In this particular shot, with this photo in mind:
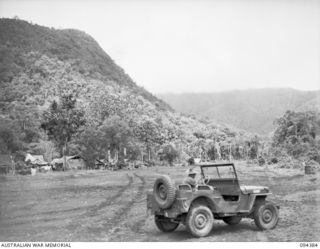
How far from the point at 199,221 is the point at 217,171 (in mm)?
1731

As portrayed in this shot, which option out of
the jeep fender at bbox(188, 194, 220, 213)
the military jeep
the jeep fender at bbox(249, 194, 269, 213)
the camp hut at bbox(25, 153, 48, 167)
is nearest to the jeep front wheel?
the military jeep

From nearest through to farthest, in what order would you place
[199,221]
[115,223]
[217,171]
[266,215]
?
[199,221], [266,215], [217,171], [115,223]

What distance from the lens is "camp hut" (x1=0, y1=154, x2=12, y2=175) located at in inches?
1392

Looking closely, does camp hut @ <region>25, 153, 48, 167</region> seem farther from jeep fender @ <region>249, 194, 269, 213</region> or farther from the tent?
jeep fender @ <region>249, 194, 269, 213</region>

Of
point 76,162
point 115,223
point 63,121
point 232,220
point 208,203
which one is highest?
point 63,121

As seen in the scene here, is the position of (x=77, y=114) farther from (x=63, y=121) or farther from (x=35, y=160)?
(x=35, y=160)

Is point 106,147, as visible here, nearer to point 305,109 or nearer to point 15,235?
point 305,109

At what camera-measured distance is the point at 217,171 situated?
34.6 feet

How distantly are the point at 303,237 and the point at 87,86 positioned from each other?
233ft

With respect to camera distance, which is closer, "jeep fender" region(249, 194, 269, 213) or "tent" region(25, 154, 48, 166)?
"jeep fender" region(249, 194, 269, 213)

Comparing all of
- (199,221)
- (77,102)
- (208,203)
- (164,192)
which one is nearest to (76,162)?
(77,102)

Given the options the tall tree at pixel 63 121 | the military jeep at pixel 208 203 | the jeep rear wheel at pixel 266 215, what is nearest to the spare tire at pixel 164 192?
the military jeep at pixel 208 203

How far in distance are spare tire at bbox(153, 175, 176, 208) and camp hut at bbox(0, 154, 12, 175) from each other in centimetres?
2868

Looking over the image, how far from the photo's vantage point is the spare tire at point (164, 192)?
9.10m
